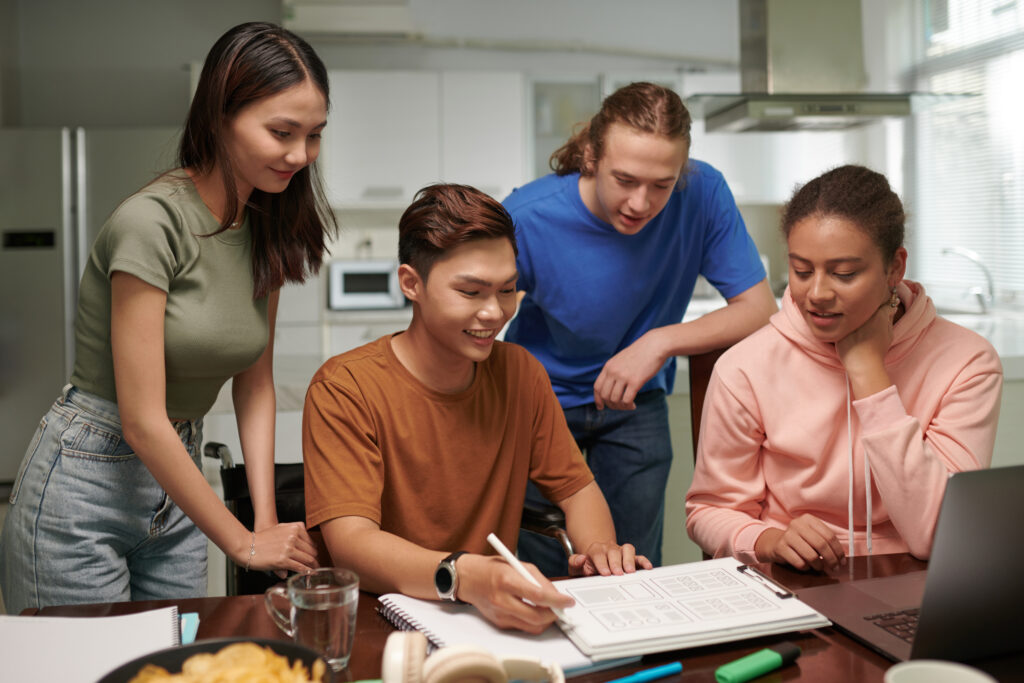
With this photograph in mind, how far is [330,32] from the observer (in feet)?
15.3

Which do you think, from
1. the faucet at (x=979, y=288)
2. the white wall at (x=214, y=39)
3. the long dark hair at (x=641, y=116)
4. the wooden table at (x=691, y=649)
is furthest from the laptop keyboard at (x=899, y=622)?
the white wall at (x=214, y=39)

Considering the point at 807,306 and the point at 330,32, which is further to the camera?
the point at 330,32

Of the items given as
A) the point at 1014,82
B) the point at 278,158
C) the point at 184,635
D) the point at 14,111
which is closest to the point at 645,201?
the point at 278,158

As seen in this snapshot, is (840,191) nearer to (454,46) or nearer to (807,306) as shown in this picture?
(807,306)

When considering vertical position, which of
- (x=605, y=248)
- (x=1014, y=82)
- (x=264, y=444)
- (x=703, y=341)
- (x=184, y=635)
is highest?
(x=1014, y=82)

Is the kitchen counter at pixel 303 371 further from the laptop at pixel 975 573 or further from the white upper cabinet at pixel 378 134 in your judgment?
the white upper cabinet at pixel 378 134

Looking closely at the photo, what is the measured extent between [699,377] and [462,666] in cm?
114

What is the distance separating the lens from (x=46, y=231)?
4.27 metres

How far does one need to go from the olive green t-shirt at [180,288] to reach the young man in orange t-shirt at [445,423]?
15 centimetres

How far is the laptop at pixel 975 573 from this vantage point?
77cm

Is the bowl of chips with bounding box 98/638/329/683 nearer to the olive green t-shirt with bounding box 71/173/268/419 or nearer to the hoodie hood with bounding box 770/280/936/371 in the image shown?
the olive green t-shirt with bounding box 71/173/268/419

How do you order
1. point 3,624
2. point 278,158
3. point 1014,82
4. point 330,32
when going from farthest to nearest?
1. point 330,32
2. point 1014,82
3. point 278,158
4. point 3,624

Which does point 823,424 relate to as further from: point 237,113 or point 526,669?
point 237,113

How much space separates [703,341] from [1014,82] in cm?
313
